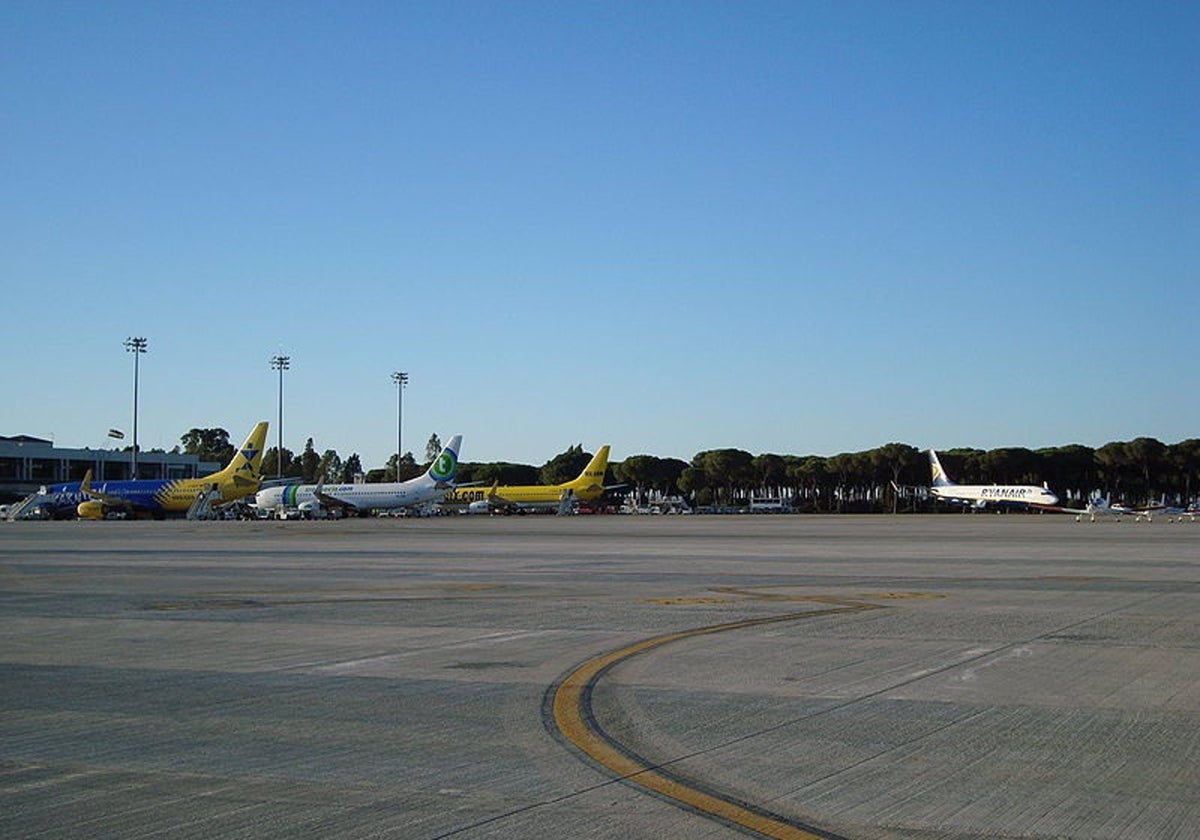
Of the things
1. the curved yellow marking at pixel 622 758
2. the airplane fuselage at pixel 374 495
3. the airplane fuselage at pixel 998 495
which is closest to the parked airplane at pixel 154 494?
the airplane fuselage at pixel 374 495

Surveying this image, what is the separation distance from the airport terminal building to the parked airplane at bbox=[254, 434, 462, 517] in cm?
5032

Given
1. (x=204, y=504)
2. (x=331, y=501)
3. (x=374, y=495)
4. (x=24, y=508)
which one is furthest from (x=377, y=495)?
(x=24, y=508)

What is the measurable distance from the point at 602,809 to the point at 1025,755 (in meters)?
3.45

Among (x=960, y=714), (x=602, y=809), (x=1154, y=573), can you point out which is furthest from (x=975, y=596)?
(x=602, y=809)

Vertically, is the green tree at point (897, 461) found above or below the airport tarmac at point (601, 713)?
above

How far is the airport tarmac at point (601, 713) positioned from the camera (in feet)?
23.7

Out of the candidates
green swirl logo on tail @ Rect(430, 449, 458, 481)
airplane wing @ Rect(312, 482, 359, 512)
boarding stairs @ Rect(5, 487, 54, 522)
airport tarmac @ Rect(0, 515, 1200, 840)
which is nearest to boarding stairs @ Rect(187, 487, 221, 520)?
airplane wing @ Rect(312, 482, 359, 512)

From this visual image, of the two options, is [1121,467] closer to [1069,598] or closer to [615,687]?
[1069,598]

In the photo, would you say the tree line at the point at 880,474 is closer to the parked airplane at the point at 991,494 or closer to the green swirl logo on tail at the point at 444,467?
the parked airplane at the point at 991,494

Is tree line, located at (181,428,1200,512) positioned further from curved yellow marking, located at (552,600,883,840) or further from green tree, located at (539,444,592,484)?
curved yellow marking, located at (552,600,883,840)

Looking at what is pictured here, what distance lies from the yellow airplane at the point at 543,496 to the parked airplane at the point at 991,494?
39.6m

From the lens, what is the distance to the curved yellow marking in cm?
696

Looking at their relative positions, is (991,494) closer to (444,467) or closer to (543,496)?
(543,496)

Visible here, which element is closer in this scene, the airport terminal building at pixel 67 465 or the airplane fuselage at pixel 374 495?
the airplane fuselage at pixel 374 495
